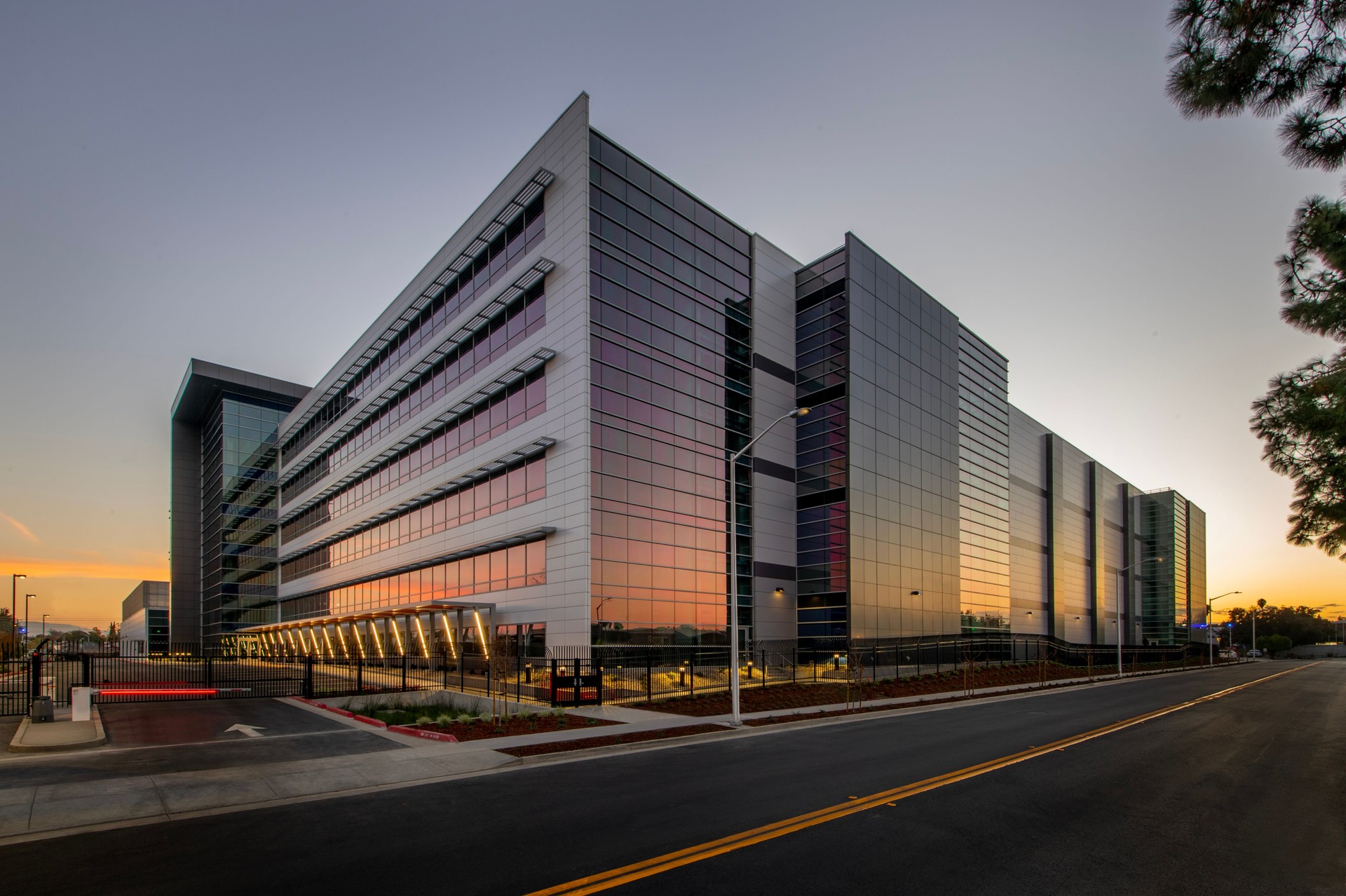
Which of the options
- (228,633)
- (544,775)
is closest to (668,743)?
(544,775)

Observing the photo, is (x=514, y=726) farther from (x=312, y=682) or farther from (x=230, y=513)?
(x=230, y=513)

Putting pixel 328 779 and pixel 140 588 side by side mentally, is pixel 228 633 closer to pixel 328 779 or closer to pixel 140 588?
pixel 140 588

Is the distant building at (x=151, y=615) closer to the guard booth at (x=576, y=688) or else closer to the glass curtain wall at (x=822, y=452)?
the glass curtain wall at (x=822, y=452)

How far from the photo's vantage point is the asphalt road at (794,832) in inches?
274

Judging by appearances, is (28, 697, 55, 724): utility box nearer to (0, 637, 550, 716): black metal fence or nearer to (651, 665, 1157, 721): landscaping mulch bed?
(0, 637, 550, 716): black metal fence

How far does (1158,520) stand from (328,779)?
118228mm

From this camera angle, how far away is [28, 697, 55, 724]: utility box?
17.5m

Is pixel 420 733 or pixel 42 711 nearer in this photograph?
pixel 420 733

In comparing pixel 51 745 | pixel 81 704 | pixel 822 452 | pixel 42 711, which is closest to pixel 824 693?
pixel 822 452

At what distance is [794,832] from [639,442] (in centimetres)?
2756

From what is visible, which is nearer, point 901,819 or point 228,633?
point 901,819

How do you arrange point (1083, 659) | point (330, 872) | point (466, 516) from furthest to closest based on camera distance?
point (1083, 659), point (466, 516), point (330, 872)

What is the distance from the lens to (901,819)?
9.00 meters

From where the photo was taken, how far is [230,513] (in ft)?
258
